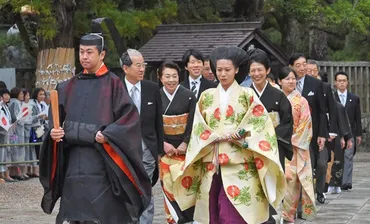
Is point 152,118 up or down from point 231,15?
down

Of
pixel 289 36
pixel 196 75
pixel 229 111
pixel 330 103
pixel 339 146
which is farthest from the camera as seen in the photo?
pixel 289 36

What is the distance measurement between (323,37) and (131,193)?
1912 centimetres

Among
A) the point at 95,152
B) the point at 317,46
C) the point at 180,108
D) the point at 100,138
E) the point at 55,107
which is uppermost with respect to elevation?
the point at 317,46

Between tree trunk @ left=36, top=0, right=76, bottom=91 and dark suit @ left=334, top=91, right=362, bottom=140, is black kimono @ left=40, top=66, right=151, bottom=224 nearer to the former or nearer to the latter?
dark suit @ left=334, top=91, right=362, bottom=140

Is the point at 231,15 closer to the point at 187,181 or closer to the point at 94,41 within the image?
A: the point at 187,181

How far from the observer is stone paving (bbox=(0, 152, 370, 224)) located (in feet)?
39.0

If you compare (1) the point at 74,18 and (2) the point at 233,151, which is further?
(1) the point at 74,18

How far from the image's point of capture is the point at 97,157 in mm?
7293

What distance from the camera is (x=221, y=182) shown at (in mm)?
8469

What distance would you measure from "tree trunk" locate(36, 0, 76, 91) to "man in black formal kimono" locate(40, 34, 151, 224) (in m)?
10.2

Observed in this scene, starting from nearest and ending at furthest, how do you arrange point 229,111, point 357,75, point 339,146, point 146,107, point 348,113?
point 229,111, point 146,107, point 339,146, point 348,113, point 357,75

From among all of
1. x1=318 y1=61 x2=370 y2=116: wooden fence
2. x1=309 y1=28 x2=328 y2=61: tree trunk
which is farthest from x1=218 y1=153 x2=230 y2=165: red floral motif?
x1=309 y1=28 x2=328 y2=61: tree trunk

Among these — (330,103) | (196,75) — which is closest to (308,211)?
(330,103)

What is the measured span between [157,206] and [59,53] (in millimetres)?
5738
